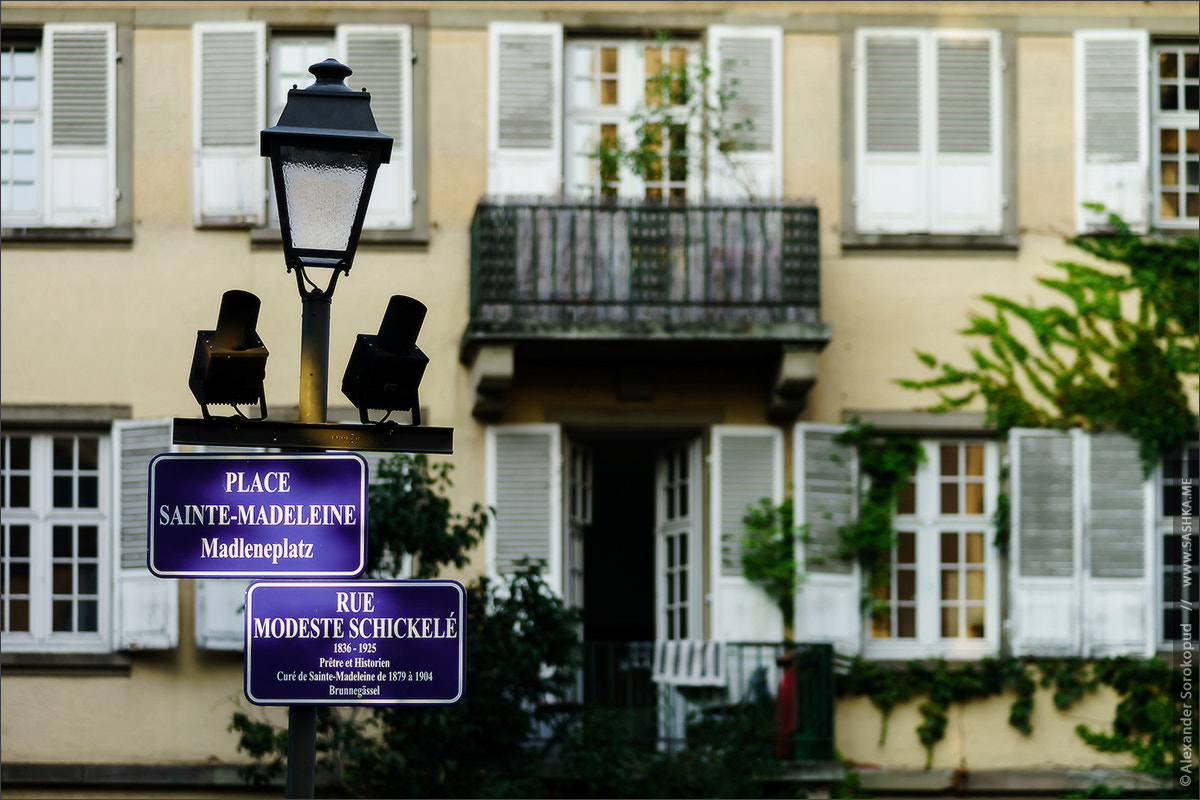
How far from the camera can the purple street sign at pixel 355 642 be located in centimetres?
498

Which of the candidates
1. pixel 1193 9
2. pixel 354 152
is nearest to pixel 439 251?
pixel 1193 9

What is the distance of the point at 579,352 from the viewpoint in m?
12.6

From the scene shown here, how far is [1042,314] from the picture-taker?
518 inches

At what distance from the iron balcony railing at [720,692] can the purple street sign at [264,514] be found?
731cm

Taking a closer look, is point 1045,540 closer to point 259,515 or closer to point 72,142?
point 72,142

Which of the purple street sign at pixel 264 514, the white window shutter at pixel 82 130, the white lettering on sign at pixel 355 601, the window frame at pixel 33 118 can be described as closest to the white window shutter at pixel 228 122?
the white window shutter at pixel 82 130

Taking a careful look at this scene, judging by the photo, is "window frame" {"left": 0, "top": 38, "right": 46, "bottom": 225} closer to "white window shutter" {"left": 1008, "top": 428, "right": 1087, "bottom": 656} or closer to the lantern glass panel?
"white window shutter" {"left": 1008, "top": 428, "right": 1087, "bottom": 656}

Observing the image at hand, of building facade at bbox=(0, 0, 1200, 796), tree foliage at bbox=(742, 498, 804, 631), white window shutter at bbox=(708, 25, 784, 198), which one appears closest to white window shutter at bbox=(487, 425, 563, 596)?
building facade at bbox=(0, 0, 1200, 796)

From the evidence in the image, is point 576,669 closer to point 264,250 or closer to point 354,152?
point 264,250

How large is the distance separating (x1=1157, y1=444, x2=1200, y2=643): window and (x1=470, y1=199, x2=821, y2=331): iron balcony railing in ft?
10.4

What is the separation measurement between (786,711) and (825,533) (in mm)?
1399

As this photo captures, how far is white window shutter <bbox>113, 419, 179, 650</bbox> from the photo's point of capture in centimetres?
1272

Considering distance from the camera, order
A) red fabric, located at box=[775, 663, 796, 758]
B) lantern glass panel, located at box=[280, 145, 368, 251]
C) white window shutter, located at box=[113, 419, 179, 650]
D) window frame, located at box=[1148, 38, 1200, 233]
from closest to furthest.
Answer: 1. lantern glass panel, located at box=[280, 145, 368, 251]
2. red fabric, located at box=[775, 663, 796, 758]
3. white window shutter, located at box=[113, 419, 179, 650]
4. window frame, located at box=[1148, 38, 1200, 233]

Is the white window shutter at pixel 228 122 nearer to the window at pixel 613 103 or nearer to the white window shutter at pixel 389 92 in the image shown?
the white window shutter at pixel 389 92
